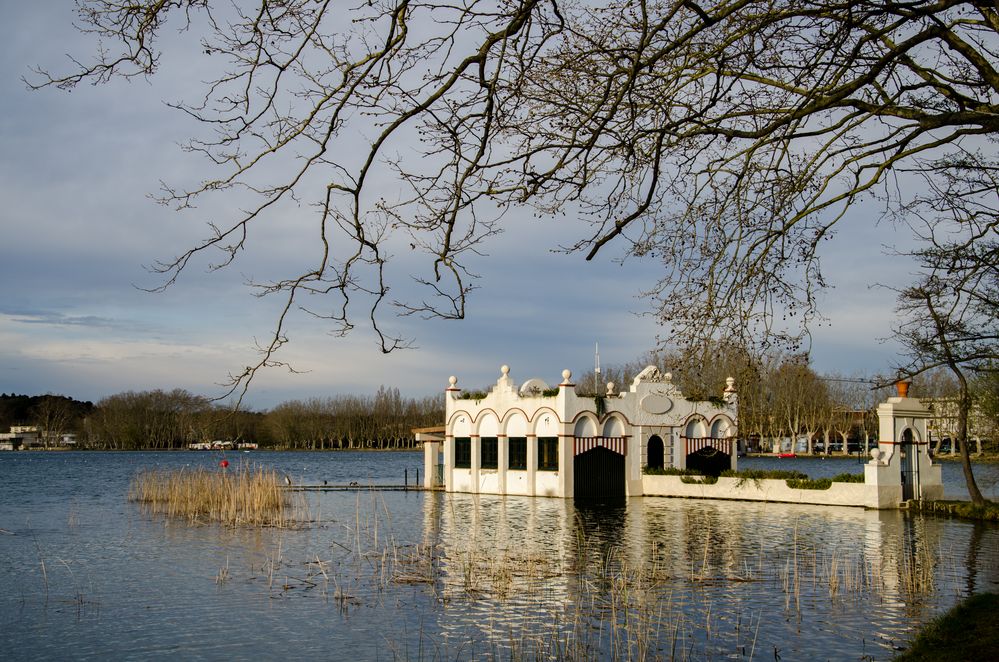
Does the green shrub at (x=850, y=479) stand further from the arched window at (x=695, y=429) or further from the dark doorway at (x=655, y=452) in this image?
the dark doorway at (x=655, y=452)

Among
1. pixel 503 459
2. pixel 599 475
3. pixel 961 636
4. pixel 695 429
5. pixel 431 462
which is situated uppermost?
pixel 695 429

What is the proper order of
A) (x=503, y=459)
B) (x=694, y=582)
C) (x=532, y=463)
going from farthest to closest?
1. (x=503, y=459)
2. (x=532, y=463)
3. (x=694, y=582)

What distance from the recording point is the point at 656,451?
44.4m

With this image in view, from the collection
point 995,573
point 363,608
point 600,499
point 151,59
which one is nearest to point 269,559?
point 363,608

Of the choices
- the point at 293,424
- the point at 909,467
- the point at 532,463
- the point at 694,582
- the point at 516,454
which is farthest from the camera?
the point at 293,424

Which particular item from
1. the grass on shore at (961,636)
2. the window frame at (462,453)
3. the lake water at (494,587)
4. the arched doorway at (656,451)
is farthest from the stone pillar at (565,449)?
the grass on shore at (961,636)

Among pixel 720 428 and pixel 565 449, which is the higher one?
pixel 720 428

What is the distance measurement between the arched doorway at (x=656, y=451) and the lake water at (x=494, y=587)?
1166cm

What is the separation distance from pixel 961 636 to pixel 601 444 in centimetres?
3031

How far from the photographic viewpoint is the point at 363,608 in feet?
55.9

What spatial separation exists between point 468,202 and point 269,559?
16.7 meters

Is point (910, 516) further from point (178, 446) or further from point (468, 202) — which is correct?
point (178, 446)

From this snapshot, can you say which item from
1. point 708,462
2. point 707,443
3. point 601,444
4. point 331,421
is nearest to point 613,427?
point 601,444

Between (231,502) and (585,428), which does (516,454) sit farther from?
(231,502)
